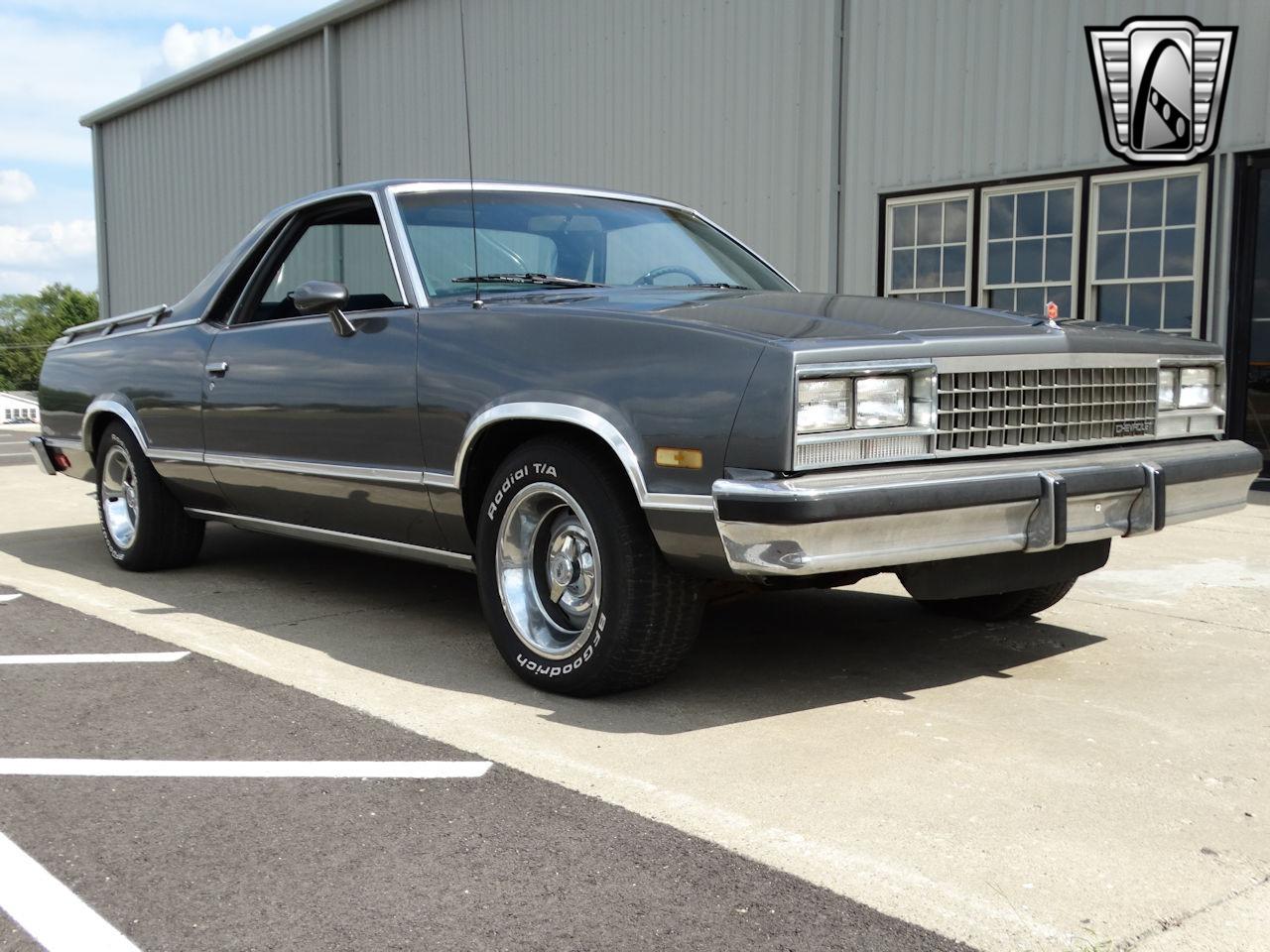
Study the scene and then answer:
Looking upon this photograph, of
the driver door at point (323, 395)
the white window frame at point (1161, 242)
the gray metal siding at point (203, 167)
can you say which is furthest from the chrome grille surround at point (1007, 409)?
the gray metal siding at point (203, 167)

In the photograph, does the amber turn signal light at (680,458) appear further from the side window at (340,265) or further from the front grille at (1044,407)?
the side window at (340,265)

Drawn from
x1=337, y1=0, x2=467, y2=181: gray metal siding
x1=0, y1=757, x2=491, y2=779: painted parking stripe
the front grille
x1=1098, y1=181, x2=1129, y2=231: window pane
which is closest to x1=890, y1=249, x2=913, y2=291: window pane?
x1=1098, y1=181, x2=1129, y2=231: window pane

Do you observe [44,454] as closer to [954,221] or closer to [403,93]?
[954,221]

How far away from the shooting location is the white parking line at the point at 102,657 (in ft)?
14.5

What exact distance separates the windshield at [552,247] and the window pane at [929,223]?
632 cm

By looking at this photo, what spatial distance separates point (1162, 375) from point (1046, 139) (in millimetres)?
6447

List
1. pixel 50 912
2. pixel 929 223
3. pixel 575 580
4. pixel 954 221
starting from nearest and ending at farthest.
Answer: pixel 50 912, pixel 575 580, pixel 954 221, pixel 929 223

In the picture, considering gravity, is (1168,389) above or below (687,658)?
above

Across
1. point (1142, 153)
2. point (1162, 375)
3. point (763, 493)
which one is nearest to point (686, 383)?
point (763, 493)

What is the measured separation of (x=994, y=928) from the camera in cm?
234

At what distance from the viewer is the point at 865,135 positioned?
452 inches

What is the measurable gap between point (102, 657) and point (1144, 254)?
8102 mm

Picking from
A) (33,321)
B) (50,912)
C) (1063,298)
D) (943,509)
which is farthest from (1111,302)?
(33,321)

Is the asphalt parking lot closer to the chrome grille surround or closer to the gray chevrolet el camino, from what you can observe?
the gray chevrolet el camino
